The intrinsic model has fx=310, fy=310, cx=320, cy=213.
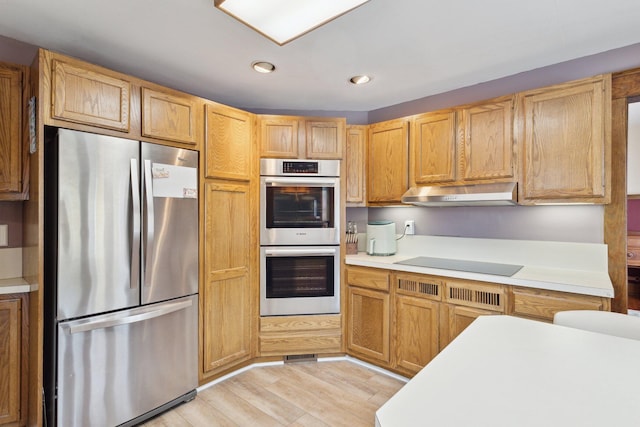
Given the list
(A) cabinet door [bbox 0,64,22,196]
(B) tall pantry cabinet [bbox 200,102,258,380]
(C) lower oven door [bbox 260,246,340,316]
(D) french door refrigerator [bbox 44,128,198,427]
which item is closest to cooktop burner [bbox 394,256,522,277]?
(C) lower oven door [bbox 260,246,340,316]

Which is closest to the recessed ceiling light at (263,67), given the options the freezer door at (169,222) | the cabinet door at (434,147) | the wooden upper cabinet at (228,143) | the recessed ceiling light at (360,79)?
the wooden upper cabinet at (228,143)

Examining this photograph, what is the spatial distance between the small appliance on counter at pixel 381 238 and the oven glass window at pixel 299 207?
432 millimetres

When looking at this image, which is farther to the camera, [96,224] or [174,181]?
[174,181]

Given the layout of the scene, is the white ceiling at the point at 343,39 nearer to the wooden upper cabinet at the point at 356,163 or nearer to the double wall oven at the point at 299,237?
the wooden upper cabinet at the point at 356,163

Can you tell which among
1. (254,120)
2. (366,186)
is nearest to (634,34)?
(366,186)

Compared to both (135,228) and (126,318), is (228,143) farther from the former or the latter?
(126,318)

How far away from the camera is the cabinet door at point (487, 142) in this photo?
2.30m

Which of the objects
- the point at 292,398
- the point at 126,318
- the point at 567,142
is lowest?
the point at 292,398

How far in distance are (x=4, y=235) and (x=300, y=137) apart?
2206 mm

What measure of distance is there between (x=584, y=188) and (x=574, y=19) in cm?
101

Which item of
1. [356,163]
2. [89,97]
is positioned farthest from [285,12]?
[356,163]

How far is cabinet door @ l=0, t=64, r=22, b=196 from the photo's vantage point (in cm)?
190

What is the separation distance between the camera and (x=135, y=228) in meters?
1.98

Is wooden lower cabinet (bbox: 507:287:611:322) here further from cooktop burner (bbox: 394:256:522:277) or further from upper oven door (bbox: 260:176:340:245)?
upper oven door (bbox: 260:176:340:245)
